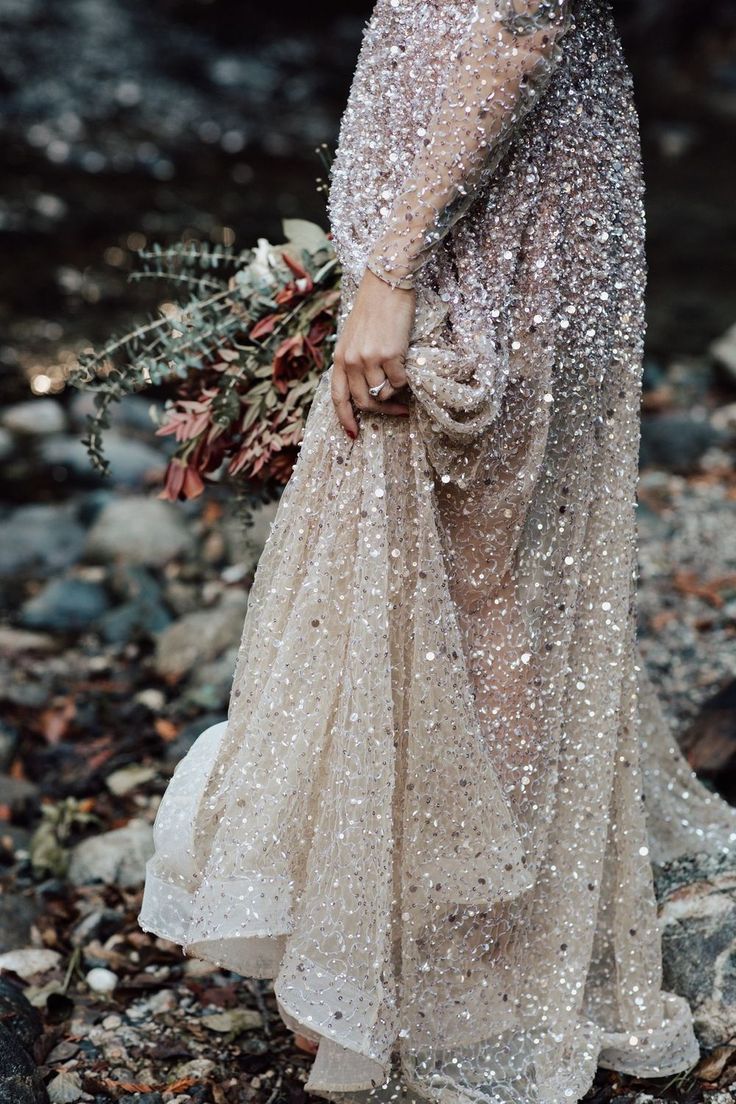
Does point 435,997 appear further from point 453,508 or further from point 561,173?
point 561,173

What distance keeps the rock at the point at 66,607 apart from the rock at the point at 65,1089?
247 cm

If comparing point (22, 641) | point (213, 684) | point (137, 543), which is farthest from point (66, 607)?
point (213, 684)

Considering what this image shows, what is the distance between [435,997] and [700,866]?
752mm

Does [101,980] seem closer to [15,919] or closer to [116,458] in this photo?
[15,919]

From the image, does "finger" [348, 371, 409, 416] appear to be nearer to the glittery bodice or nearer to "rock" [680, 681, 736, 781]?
the glittery bodice

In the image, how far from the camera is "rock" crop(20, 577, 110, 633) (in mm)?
4902

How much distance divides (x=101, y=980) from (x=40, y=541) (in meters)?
2.85

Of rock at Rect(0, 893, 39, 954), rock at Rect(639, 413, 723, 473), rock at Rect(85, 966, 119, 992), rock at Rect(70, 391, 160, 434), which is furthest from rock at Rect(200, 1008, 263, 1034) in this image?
rock at Rect(70, 391, 160, 434)

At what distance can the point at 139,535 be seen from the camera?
17.5 ft

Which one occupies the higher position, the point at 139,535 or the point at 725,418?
the point at 725,418

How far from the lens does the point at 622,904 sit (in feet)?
8.16

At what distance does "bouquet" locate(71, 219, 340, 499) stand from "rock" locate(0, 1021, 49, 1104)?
106cm

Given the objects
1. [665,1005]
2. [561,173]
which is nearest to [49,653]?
[665,1005]

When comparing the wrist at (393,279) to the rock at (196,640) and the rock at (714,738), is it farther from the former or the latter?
the rock at (196,640)
